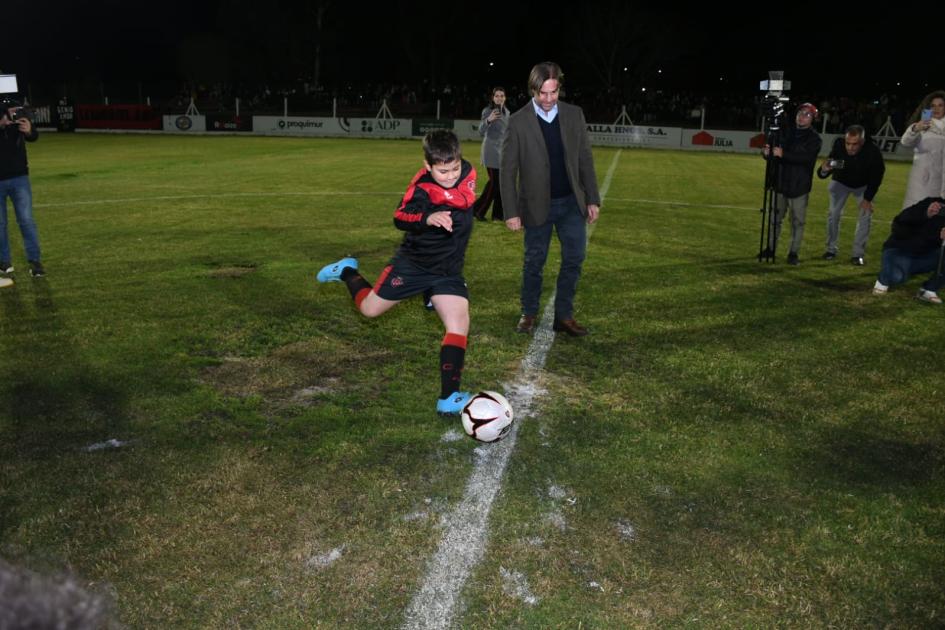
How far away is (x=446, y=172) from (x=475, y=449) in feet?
5.68

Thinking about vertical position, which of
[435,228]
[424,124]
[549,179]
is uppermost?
[424,124]

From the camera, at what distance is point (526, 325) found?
21.6 feet

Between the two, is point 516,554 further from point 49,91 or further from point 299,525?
point 49,91

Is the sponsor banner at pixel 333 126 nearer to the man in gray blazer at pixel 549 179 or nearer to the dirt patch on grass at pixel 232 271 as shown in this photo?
the dirt patch on grass at pixel 232 271

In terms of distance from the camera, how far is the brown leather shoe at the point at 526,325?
6.58 m

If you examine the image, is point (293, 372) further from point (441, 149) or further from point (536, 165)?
point (536, 165)

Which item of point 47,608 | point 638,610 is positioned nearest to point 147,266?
point 638,610

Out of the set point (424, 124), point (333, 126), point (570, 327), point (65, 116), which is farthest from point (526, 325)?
point (65, 116)

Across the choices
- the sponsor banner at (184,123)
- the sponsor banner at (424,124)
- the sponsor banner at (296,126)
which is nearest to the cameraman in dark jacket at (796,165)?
the sponsor banner at (424,124)

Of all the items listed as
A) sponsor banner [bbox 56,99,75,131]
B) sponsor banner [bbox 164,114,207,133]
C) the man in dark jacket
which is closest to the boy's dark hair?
the man in dark jacket

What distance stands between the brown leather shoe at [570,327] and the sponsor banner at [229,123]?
36801mm

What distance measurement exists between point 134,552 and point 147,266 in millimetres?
6255

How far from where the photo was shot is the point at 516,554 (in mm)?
3332

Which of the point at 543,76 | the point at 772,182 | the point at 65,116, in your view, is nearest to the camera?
the point at 543,76
